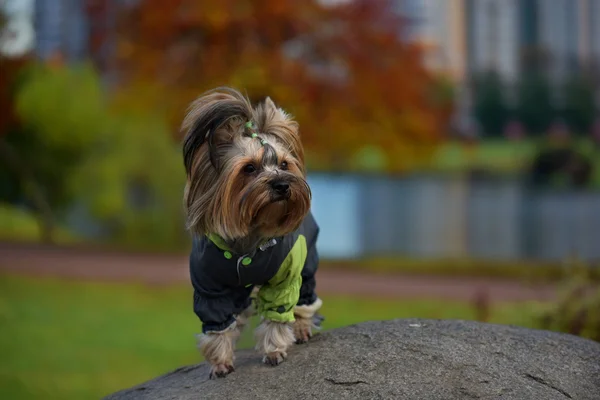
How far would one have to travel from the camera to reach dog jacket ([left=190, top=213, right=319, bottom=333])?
12.7ft

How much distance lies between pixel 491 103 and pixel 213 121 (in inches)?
305

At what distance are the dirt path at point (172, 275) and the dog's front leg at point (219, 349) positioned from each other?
5.43 meters

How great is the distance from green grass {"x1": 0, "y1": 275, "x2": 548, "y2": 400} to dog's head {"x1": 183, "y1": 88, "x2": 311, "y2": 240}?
377 cm

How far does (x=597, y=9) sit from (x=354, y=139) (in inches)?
178

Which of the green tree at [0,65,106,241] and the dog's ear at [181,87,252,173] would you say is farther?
the green tree at [0,65,106,241]

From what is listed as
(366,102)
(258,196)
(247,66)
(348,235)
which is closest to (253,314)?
(258,196)

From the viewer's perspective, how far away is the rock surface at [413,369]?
3797 millimetres

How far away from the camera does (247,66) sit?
799 centimetres

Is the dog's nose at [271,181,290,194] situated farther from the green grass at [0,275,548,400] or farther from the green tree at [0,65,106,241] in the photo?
the green tree at [0,65,106,241]

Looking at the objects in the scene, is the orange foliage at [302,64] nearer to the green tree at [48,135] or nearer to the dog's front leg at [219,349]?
the green tree at [48,135]

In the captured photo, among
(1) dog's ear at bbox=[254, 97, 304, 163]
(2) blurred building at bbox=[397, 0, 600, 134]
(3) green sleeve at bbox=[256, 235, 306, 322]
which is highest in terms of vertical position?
(2) blurred building at bbox=[397, 0, 600, 134]

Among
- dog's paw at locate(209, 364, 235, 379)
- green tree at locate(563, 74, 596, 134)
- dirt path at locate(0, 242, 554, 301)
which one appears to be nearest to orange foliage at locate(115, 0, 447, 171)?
dirt path at locate(0, 242, 554, 301)

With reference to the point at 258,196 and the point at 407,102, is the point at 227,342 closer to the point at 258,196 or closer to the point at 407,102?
the point at 258,196

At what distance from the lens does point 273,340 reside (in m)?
4.09
